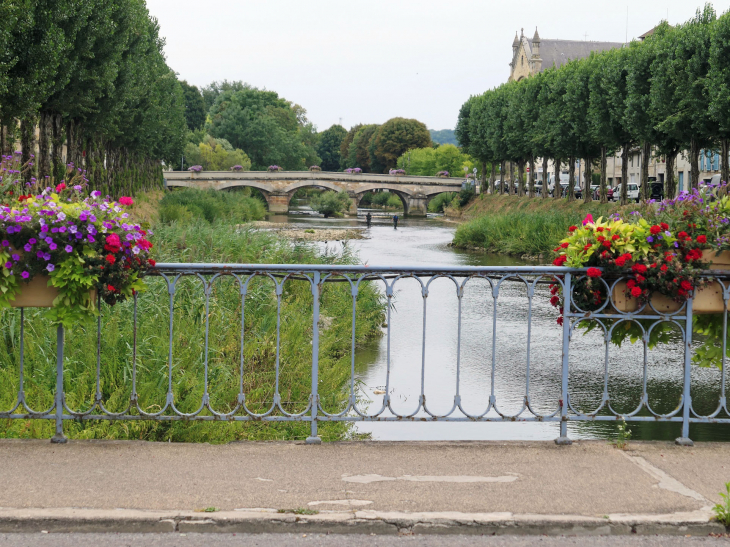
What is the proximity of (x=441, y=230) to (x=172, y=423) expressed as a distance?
47820mm

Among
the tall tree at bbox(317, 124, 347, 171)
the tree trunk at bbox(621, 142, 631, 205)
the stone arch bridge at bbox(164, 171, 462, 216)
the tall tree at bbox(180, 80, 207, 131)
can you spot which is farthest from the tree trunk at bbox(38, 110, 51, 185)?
the tall tree at bbox(317, 124, 347, 171)

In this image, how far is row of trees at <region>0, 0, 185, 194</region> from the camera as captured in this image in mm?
22359

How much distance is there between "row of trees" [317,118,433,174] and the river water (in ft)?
314

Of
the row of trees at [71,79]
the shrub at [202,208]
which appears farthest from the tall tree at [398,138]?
the row of trees at [71,79]

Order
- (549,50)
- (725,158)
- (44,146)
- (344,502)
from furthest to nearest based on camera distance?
(549,50)
(725,158)
(44,146)
(344,502)

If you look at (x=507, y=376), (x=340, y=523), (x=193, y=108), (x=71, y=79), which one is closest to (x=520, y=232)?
(x=71, y=79)

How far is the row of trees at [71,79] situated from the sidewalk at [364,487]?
59.2ft

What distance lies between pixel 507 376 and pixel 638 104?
28875mm

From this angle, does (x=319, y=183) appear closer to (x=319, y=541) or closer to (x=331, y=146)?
(x=331, y=146)

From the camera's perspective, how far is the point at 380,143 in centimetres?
11512

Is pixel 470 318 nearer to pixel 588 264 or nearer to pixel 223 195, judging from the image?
pixel 588 264

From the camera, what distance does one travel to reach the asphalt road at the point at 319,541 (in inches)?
165

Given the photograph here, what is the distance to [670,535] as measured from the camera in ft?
14.4

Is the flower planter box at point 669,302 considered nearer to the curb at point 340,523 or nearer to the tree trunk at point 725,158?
the curb at point 340,523
